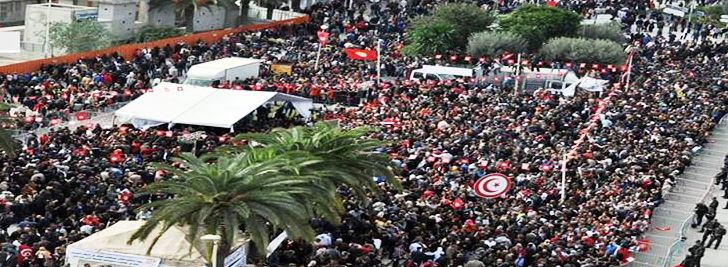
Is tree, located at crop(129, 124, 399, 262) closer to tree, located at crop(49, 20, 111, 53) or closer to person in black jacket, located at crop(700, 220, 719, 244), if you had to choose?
person in black jacket, located at crop(700, 220, 719, 244)

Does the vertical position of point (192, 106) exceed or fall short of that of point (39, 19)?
it falls short

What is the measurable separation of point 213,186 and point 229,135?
17519 mm

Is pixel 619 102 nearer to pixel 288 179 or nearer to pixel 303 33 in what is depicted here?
pixel 303 33

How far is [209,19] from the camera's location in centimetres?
7425

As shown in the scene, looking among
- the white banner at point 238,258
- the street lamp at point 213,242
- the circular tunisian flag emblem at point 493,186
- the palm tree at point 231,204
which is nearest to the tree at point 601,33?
the circular tunisian flag emblem at point 493,186

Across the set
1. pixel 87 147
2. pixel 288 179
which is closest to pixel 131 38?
pixel 87 147

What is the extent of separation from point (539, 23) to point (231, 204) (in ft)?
139

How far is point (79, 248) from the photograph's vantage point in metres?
29.7

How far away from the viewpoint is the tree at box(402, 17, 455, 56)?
68250 mm

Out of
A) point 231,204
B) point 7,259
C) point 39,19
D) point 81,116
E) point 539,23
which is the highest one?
point 539,23

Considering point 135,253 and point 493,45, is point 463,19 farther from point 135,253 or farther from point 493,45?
point 135,253

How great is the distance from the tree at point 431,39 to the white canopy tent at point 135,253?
38.7m

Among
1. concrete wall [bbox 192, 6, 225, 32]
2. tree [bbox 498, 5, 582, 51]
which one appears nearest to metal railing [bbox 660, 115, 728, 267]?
tree [bbox 498, 5, 582, 51]

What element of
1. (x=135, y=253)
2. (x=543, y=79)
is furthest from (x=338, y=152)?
(x=543, y=79)
